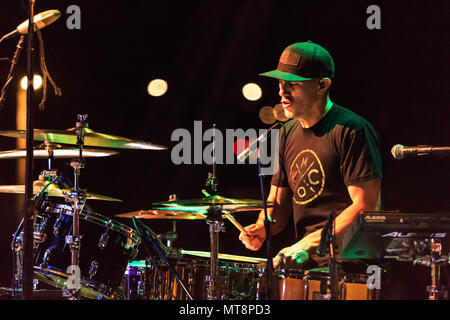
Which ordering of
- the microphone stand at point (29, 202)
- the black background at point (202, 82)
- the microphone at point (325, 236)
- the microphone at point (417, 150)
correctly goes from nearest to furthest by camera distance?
the microphone at point (325, 236), the microphone stand at point (29, 202), the microphone at point (417, 150), the black background at point (202, 82)

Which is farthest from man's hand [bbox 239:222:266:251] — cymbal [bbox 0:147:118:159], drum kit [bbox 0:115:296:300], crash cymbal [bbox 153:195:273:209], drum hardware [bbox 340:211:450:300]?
cymbal [bbox 0:147:118:159]

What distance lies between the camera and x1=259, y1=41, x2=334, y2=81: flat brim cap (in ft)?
10.8

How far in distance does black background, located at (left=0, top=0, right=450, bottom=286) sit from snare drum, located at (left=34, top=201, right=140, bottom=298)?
116cm

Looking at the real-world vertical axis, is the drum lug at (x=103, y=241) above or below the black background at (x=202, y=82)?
below

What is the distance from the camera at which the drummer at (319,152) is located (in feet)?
10.4

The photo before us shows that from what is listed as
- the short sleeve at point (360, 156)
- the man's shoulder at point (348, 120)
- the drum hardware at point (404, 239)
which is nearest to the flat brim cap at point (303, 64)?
the man's shoulder at point (348, 120)

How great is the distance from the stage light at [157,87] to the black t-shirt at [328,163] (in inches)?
63.8

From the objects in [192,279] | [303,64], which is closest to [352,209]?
[303,64]

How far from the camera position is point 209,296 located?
306 cm

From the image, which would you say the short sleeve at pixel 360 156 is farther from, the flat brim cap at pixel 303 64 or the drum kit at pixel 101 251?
the drum kit at pixel 101 251

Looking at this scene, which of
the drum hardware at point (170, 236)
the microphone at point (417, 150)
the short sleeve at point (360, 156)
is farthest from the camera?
the drum hardware at point (170, 236)

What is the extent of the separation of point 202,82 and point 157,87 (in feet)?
1.36

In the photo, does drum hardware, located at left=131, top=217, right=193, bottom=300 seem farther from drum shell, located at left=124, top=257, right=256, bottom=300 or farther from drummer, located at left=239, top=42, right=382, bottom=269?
drummer, located at left=239, top=42, right=382, bottom=269
